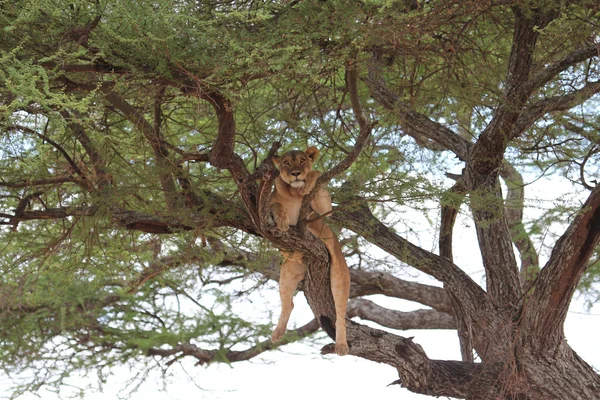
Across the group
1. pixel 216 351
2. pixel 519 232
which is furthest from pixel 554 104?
pixel 216 351

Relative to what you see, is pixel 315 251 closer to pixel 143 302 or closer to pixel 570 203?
pixel 570 203

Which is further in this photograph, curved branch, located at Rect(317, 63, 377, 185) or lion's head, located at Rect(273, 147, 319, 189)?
lion's head, located at Rect(273, 147, 319, 189)

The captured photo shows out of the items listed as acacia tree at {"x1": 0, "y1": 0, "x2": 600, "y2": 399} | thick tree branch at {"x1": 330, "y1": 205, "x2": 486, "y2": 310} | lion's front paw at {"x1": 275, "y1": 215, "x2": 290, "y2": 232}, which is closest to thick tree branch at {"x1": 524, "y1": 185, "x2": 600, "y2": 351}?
acacia tree at {"x1": 0, "y1": 0, "x2": 600, "y2": 399}

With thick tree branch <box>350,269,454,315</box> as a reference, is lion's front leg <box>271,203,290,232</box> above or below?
below

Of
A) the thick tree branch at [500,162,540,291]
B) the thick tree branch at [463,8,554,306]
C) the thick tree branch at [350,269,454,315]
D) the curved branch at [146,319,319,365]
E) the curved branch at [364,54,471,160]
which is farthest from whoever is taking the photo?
the curved branch at [146,319,319,365]

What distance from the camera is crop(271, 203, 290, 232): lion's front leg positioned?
5.41 meters

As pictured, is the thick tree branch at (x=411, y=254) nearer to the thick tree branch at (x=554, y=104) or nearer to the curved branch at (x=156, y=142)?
the thick tree branch at (x=554, y=104)

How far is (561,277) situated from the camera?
6.57 metres

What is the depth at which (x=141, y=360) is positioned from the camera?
421 inches

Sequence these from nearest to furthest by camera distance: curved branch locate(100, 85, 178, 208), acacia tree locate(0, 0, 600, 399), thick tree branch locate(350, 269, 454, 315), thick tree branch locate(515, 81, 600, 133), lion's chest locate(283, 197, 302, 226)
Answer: acacia tree locate(0, 0, 600, 399) → lion's chest locate(283, 197, 302, 226) → curved branch locate(100, 85, 178, 208) → thick tree branch locate(515, 81, 600, 133) → thick tree branch locate(350, 269, 454, 315)

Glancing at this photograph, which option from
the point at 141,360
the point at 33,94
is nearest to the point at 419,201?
the point at 33,94

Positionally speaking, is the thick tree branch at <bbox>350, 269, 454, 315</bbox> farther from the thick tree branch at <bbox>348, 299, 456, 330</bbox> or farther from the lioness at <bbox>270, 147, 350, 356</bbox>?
the lioness at <bbox>270, 147, 350, 356</bbox>

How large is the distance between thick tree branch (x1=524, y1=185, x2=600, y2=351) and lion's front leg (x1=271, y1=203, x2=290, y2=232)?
2203 millimetres

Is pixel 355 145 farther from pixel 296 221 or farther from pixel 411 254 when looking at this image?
pixel 411 254
